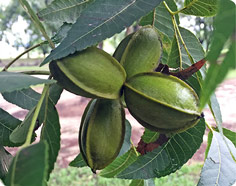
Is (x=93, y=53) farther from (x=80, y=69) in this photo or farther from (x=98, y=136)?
(x=98, y=136)

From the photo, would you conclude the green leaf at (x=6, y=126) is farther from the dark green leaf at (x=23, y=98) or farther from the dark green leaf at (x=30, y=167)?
the dark green leaf at (x=30, y=167)

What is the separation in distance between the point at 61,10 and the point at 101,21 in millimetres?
371

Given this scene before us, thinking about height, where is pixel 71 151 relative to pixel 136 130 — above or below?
above

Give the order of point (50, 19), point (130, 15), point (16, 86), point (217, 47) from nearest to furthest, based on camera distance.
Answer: point (217, 47) < point (16, 86) < point (130, 15) < point (50, 19)

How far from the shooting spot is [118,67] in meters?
0.70

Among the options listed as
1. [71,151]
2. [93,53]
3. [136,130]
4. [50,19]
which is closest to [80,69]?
[93,53]

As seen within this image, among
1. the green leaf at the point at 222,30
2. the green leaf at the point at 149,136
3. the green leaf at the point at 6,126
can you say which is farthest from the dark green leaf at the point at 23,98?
the green leaf at the point at 222,30

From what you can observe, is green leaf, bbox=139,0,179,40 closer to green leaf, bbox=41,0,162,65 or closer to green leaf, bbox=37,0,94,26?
green leaf, bbox=37,0,94,26

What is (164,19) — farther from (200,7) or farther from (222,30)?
(222,30)

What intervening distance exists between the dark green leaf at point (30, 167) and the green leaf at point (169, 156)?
0.45 meters

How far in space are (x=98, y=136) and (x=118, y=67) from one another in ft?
0.54

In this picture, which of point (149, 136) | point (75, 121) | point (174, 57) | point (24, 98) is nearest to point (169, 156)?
point (149, 136)

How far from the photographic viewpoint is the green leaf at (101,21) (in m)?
0.68

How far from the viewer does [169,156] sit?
91cm
